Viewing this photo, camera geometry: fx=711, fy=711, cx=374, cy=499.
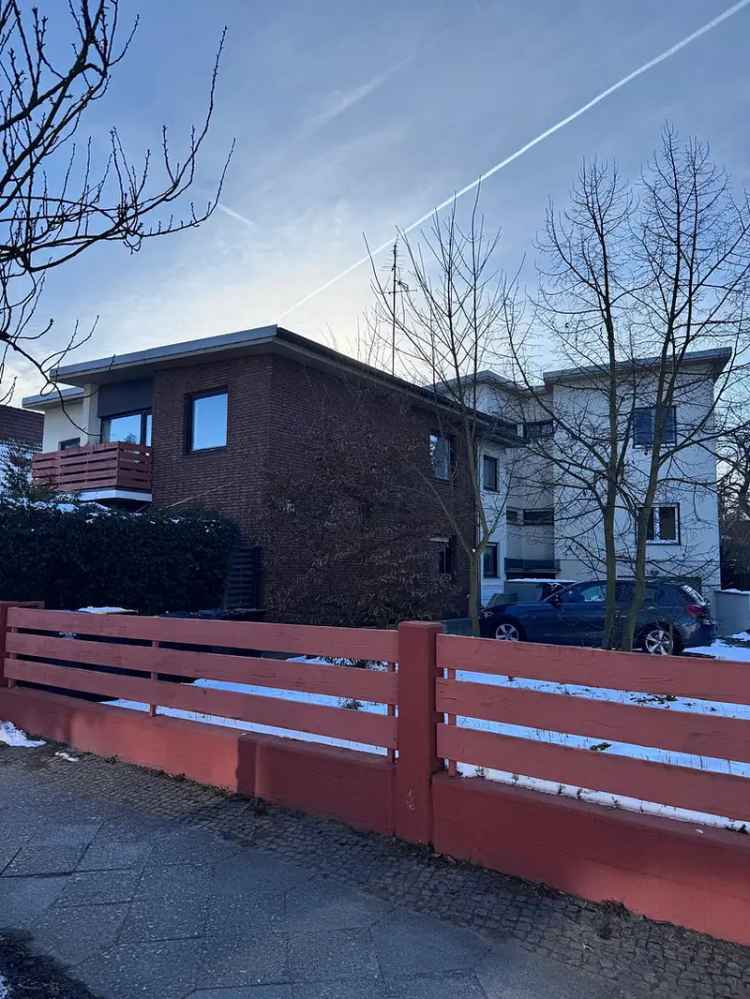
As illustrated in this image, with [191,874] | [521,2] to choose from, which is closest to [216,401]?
[521,2]

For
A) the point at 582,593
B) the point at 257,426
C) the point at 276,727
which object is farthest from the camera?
the point at 257,426

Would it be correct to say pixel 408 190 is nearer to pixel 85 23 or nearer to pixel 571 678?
pixel 85 23

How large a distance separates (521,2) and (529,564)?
1809cm

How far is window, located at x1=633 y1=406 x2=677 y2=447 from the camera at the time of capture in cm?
850

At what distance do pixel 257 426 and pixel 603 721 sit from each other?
442 inches

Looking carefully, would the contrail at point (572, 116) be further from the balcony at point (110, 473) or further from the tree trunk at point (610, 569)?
the balcony at point (110, 473)

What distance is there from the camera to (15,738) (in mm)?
6203

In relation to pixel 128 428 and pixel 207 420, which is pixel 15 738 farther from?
pixel 128 428

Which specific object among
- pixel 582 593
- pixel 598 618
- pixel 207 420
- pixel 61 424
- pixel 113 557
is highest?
pixel 61 424

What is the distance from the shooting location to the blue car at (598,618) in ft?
39.4

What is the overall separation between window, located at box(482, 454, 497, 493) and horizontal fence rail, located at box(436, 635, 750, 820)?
17.3 meters

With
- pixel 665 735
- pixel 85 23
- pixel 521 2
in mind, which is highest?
pixel 521 2

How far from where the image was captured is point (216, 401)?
48.6 feet

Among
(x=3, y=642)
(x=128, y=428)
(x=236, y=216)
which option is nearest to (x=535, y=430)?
(x=236, y=216)
